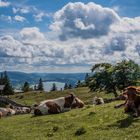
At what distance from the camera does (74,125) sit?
23.6 meters

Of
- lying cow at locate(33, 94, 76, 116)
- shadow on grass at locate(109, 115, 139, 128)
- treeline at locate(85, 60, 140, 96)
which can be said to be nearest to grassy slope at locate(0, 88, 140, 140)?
shadow on grass at locate(109, 115, 139, 128)

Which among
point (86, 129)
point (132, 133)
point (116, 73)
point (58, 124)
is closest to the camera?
point (132, 133)

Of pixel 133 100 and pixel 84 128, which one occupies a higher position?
pixel 133 100

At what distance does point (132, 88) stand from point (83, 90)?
135499mm

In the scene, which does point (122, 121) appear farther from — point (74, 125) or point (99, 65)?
point (99, 65)

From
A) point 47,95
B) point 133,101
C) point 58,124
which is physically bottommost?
point 47,95

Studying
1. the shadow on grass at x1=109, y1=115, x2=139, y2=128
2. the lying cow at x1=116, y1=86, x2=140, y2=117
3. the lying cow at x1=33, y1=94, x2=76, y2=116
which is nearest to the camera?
the shadow on grass at x1=109, y1=115, x2=139, y2=128

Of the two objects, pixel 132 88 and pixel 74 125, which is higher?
pixel 132 88

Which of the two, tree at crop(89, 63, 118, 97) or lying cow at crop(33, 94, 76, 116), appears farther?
tree at crop(89, 63, 118, 97)

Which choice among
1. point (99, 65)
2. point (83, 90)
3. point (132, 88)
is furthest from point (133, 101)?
point (83, 90)

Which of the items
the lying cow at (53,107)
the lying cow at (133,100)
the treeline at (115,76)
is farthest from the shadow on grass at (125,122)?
the treeline at (115,76)

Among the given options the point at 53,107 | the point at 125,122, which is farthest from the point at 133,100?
the point at 53,107

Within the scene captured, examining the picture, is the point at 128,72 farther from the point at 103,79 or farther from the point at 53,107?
the point at 53,107

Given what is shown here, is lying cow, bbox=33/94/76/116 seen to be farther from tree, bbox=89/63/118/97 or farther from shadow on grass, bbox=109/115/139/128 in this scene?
tree, bbox=89/63/118/97
